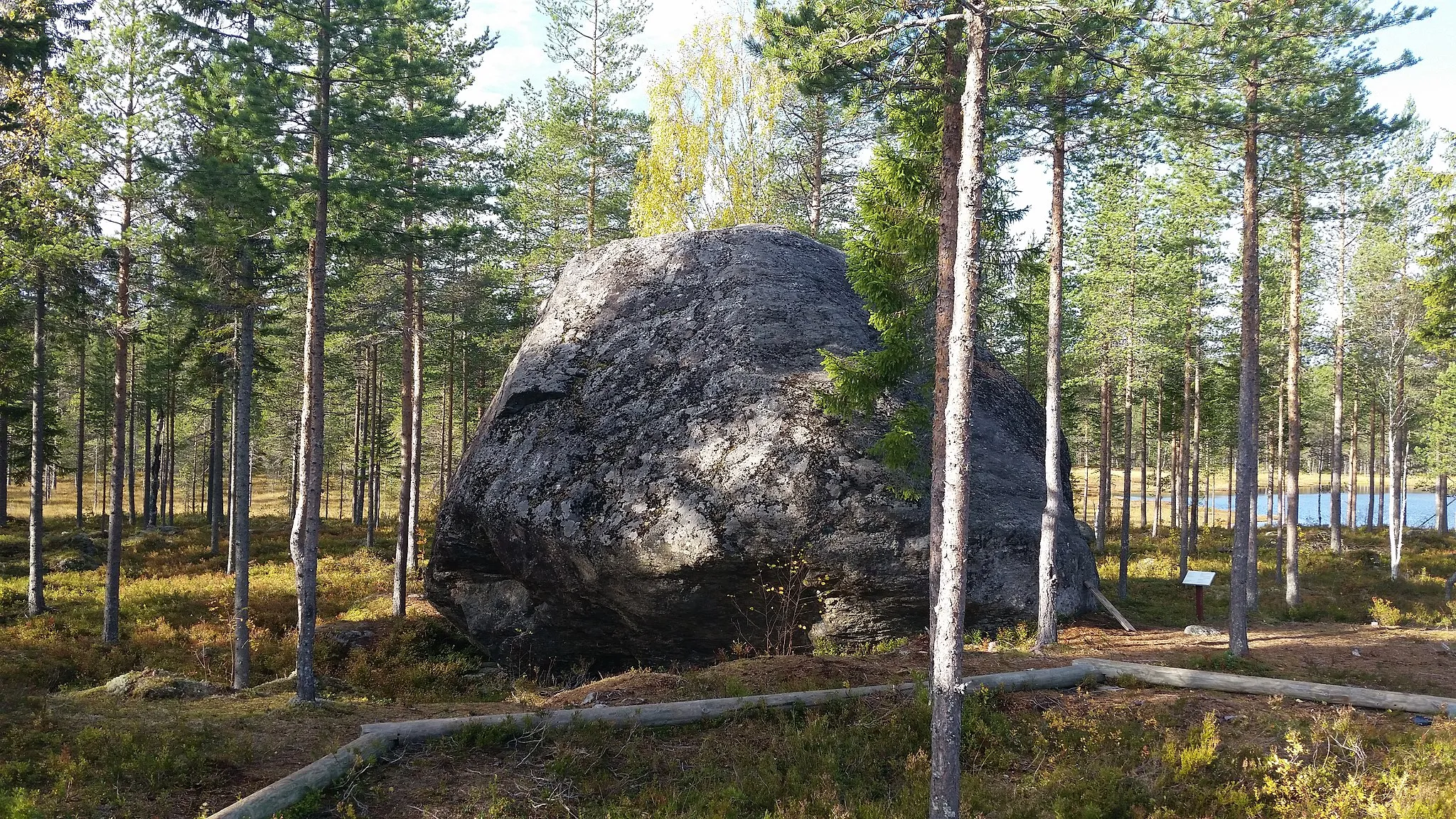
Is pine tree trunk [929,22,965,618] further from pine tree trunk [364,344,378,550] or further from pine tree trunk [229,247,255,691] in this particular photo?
pine tree trunk [364,344,378,550]

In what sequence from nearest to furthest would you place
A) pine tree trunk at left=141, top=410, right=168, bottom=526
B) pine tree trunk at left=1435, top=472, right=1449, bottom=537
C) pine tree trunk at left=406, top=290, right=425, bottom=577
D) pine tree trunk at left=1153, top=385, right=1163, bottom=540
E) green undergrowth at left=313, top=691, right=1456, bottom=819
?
green undergrowth at left=313, top=691, right=1456, bottom=819 < pine tree trunk at left=406, top=290, right=425, bottom=577 < pine tree trunk at left=1153, top=385, right=1163, bottom=540 < pine tree trunk at left=141, top=410, right=168, bottom=526 < pine tree trunk at left=1435, top=472, right=1449, bottom=537

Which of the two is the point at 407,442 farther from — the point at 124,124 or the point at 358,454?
the point at 358,454

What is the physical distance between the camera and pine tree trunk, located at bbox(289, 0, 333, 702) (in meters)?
12.9

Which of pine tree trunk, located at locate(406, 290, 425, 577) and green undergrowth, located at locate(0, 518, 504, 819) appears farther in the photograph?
pine tree trunk, located at locate(406, 290, 425, 577)

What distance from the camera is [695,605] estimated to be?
14.9 metres

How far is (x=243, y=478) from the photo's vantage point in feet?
57.2

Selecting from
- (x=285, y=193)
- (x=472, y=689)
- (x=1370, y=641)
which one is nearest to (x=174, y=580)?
(x=472, y=689)

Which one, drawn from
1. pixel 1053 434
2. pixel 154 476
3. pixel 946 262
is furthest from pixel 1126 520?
pixel 154 476

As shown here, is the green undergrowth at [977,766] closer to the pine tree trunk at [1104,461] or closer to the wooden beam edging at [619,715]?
the wooden beam edging at [619,715]

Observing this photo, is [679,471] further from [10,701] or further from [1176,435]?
[1176,435]

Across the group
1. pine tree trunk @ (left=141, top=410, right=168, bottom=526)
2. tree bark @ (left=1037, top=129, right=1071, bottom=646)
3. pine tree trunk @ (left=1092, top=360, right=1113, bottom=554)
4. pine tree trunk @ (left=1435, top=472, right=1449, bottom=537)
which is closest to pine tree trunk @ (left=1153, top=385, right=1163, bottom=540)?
pine tree trunk @ (left=1092, top=360, right=1113, bottom=554)

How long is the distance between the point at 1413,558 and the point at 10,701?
4399cm

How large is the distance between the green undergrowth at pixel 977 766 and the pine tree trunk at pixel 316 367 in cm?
425

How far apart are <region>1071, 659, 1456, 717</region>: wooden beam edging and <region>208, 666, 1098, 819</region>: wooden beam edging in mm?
1143
